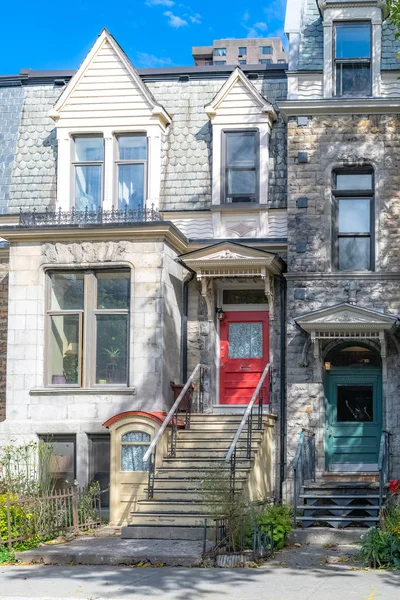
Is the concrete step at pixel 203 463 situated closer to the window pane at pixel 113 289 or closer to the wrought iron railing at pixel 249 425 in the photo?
the wrought iron railing at pixel 249 425

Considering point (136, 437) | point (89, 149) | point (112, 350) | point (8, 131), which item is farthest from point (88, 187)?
point (136, 437)

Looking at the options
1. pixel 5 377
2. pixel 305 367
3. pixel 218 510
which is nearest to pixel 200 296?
pixel 305 367

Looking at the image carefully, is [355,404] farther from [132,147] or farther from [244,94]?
[132,147]

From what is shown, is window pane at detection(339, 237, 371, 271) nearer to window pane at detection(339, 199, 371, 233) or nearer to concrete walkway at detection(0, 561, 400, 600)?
window pane at detection(339, 199, 371, 233)

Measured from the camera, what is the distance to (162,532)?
51.0ft

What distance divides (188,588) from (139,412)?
6296mm

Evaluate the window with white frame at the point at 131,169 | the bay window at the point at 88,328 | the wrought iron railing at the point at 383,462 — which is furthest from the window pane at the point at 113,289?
the wrought iron railing at the point at 383,462

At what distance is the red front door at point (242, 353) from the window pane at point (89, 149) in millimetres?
4253

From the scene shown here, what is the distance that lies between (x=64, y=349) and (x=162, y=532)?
4.97 meters

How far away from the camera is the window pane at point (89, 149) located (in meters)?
20.5

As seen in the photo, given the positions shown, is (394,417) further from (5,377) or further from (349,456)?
(5,377)

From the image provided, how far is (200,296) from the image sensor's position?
787 inches

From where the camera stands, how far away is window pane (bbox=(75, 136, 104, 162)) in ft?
67.2

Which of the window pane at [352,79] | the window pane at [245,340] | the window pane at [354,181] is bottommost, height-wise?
the window pane at [245,340]
